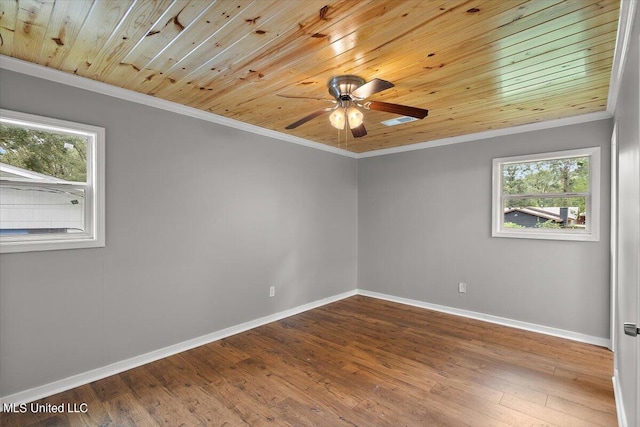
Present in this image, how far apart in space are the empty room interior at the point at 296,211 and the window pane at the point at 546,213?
0.02 m

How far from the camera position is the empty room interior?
1.84 m

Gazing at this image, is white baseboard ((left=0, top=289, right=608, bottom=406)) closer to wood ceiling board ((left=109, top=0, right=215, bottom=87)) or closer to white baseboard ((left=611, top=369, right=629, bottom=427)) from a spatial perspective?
white baseboard ((left=611, top=369, right=629, bottom=427))

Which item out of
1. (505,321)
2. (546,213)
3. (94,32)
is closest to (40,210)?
(94,32)

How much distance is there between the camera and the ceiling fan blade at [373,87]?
1.95 m

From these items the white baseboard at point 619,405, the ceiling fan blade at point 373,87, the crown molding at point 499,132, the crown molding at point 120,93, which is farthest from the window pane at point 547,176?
the crown molding at point 120,93

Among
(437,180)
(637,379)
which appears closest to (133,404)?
(637,379)

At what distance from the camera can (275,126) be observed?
3783 millimetres

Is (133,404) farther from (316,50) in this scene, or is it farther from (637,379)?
(637,379)

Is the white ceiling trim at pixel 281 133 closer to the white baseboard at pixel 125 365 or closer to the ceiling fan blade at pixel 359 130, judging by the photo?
the ceiling fan blade at pixel 359 130

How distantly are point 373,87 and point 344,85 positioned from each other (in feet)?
1.60

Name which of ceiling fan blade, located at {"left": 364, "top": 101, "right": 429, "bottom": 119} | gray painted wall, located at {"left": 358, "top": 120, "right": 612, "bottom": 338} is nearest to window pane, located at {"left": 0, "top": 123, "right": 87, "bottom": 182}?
ceiling fan blade, located at {"left": 364, "top": 101, "right": 429, "bottom": 119}

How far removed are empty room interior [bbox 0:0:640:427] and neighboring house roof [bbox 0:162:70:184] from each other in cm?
2

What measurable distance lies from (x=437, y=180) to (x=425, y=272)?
1328 millimetres

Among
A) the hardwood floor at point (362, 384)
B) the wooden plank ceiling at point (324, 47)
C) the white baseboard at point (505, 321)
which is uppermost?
the wooden plank ceiling at point (324, 47)
